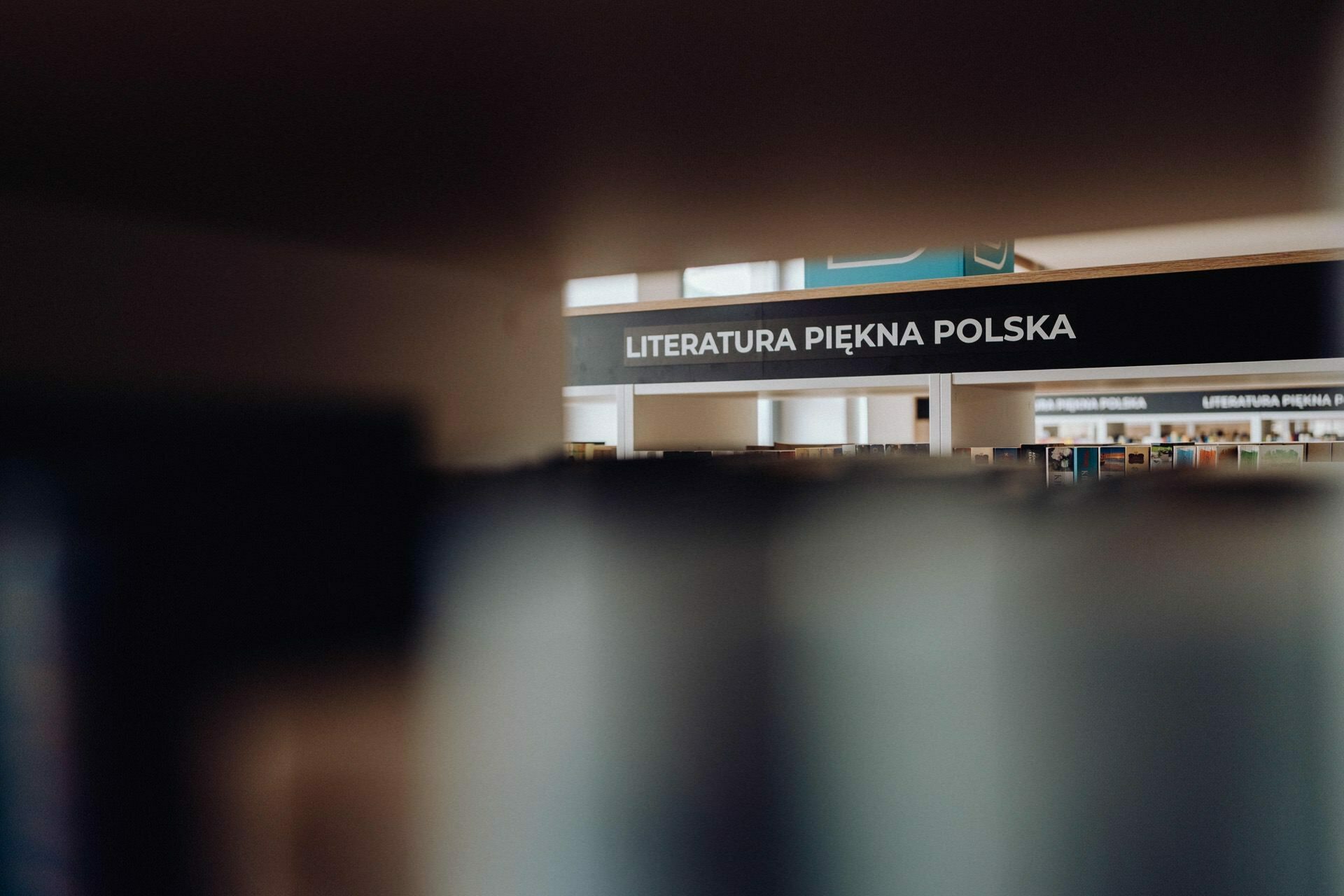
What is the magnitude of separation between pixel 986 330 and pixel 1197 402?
18.8ft

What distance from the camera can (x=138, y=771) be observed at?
0.44m

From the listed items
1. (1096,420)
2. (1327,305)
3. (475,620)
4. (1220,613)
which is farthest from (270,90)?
(1096,420)

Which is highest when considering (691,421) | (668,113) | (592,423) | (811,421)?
(811,421)

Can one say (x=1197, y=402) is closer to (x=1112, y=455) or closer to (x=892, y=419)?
(x=892, y=419)

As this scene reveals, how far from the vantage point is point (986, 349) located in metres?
2.98

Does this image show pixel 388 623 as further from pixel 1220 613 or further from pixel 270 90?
pixel 1220 613

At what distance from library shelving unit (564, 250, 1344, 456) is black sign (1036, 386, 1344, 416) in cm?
392

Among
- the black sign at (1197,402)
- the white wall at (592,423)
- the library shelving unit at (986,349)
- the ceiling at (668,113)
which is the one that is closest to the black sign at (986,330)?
the library shelving unit at (986,349)

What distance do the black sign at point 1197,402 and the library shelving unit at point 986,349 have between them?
3923 mm

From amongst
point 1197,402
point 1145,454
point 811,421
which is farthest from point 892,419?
point 1145,454

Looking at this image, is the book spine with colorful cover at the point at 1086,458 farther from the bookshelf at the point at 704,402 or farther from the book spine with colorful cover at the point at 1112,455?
the bookshelf at the point at 704,402

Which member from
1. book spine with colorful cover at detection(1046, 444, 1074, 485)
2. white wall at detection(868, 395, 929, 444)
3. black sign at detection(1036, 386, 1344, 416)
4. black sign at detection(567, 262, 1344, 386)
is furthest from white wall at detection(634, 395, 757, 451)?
white wall at detection(868, 395, 929, 444)

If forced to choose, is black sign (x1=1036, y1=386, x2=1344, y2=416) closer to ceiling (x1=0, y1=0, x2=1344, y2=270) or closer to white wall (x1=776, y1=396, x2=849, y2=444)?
white wall (x1=776, y1=396, x2=849, y2=444)

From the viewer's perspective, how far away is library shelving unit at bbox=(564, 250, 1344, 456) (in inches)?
100
